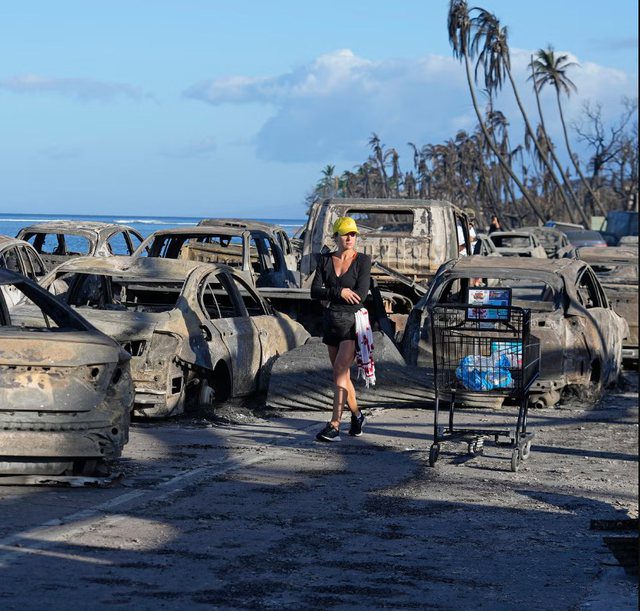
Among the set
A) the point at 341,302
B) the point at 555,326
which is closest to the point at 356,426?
the point at 341,302

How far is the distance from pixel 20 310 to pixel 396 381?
3681 millimetres

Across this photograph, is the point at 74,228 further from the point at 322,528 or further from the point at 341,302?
the point at 322,528

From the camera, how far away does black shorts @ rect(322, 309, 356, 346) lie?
11227 millimetres

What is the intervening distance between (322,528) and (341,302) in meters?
3.83

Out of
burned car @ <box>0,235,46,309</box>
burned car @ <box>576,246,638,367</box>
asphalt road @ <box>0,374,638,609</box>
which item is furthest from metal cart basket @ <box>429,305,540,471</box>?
burned car @ <box>0,235,46,309</box>

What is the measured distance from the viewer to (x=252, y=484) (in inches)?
358

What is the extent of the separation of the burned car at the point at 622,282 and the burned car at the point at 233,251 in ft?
15.3

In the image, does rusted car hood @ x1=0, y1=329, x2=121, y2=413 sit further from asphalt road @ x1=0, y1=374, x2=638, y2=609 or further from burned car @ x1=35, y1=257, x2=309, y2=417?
burned car @ x1=35, y1=257, x2=309, y2=417

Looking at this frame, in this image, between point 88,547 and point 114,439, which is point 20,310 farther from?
point 88,547

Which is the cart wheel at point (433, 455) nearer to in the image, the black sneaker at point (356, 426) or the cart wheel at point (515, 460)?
the cart wheel at point (515, 460)

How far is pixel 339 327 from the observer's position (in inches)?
443

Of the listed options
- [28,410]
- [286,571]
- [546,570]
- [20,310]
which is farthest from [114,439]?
[20,310]

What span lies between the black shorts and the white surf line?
170 cm

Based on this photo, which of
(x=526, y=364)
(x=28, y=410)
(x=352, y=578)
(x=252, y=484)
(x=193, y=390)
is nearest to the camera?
(x=352, y=578)
